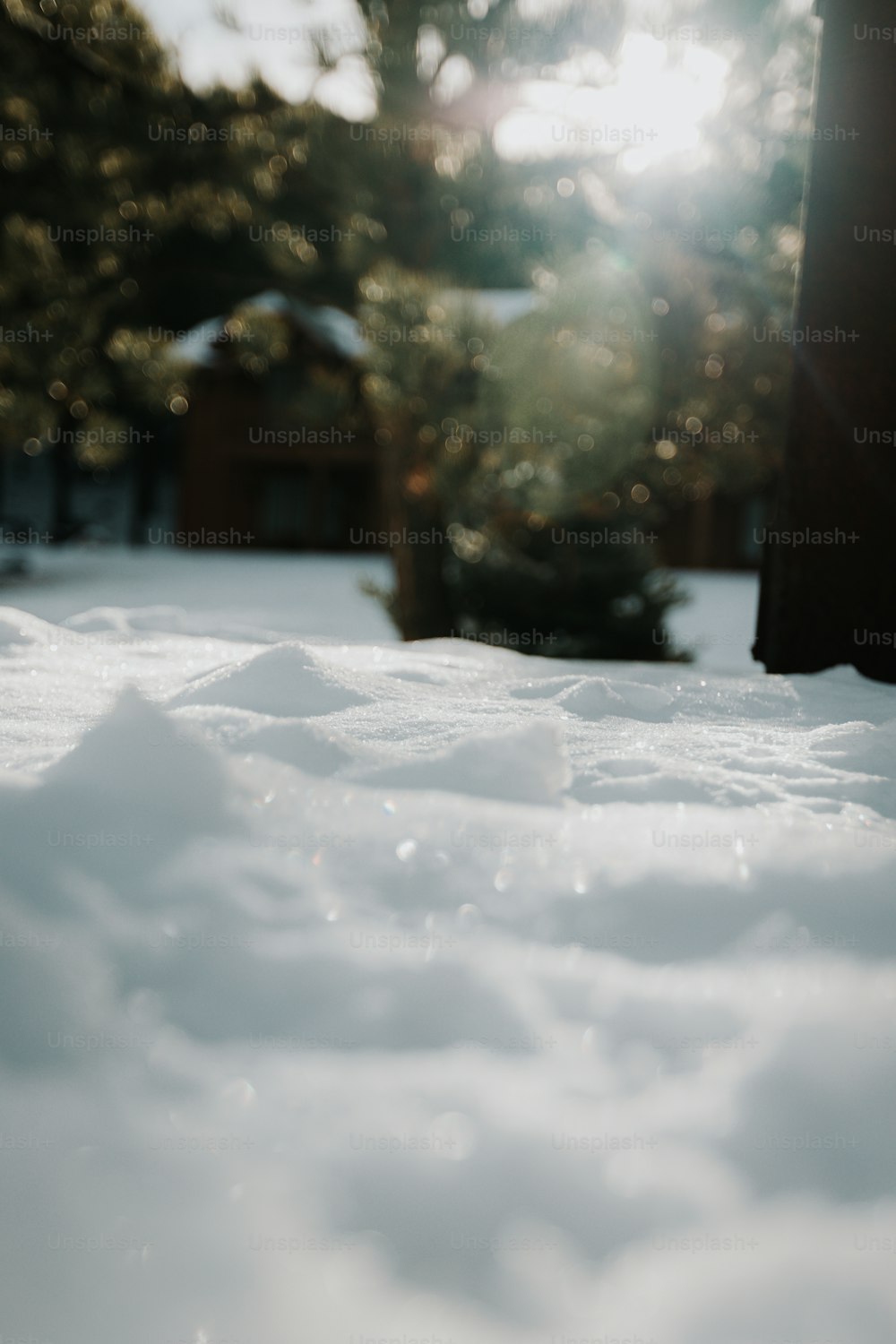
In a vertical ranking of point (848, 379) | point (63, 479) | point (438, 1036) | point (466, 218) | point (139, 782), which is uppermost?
point (466, 218)

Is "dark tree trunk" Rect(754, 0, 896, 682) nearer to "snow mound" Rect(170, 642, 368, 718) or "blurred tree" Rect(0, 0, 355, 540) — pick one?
"snow mound" Rect(170, 642, 368, 718)

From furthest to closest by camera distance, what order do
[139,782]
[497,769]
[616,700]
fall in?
[616,700]
[497,769]
[139,782]

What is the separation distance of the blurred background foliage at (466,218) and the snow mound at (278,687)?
191 inches

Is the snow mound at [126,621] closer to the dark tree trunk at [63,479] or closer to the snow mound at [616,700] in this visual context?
the snow mound at [616,700]

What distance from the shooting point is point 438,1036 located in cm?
110

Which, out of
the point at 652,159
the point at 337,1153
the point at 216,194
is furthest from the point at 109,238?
the point at 337,1153

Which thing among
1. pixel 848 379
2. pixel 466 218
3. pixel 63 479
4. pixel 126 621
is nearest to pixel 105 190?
pixel 466 218

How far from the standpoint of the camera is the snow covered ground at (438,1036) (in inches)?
34.4

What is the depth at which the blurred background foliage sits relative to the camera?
7.17 metres

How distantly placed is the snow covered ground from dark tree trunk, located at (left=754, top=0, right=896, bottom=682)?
957 millimetres

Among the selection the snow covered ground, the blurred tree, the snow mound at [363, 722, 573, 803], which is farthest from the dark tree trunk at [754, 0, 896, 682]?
the blurred tree

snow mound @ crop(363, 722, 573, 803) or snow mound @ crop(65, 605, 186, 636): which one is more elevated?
snow mound @ crop(65, 605, 186, 636)

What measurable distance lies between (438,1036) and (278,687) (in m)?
0.94

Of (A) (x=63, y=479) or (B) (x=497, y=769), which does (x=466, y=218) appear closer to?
(B) (x=497, y=769)
